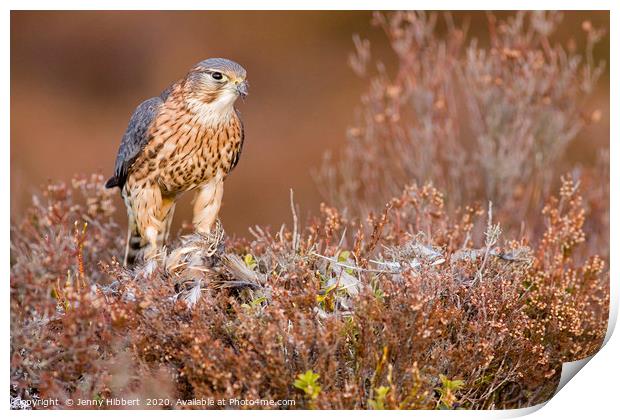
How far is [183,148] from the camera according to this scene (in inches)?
142

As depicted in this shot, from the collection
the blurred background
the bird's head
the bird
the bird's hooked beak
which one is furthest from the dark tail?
the bird's hooked beak

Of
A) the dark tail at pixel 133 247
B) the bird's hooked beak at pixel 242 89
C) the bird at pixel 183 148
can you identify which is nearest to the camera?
the bird's hooked beak at pixel 242 89

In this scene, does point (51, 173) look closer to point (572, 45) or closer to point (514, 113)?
point (514, 113)

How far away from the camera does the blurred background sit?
12.4ft

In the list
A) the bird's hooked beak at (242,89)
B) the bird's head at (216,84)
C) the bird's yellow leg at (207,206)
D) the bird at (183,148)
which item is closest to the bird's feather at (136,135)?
the bird at (183,148)

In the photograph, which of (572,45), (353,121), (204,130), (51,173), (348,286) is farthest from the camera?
(353,121)

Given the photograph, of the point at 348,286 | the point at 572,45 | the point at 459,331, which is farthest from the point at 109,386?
the point at 572,45

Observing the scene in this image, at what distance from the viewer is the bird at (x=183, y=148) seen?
11.6 feet

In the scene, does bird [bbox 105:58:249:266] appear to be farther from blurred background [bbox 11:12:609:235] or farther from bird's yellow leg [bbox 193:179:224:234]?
blurred background [bbox 11:12:609:235]

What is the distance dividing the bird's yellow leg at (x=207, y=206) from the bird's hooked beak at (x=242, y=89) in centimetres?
51

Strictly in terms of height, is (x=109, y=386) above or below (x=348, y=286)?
below

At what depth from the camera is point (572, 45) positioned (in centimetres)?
465

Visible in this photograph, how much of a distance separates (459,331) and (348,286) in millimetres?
451

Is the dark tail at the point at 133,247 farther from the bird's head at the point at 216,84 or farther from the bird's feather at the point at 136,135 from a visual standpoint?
the bird's head at the point at 216,84
